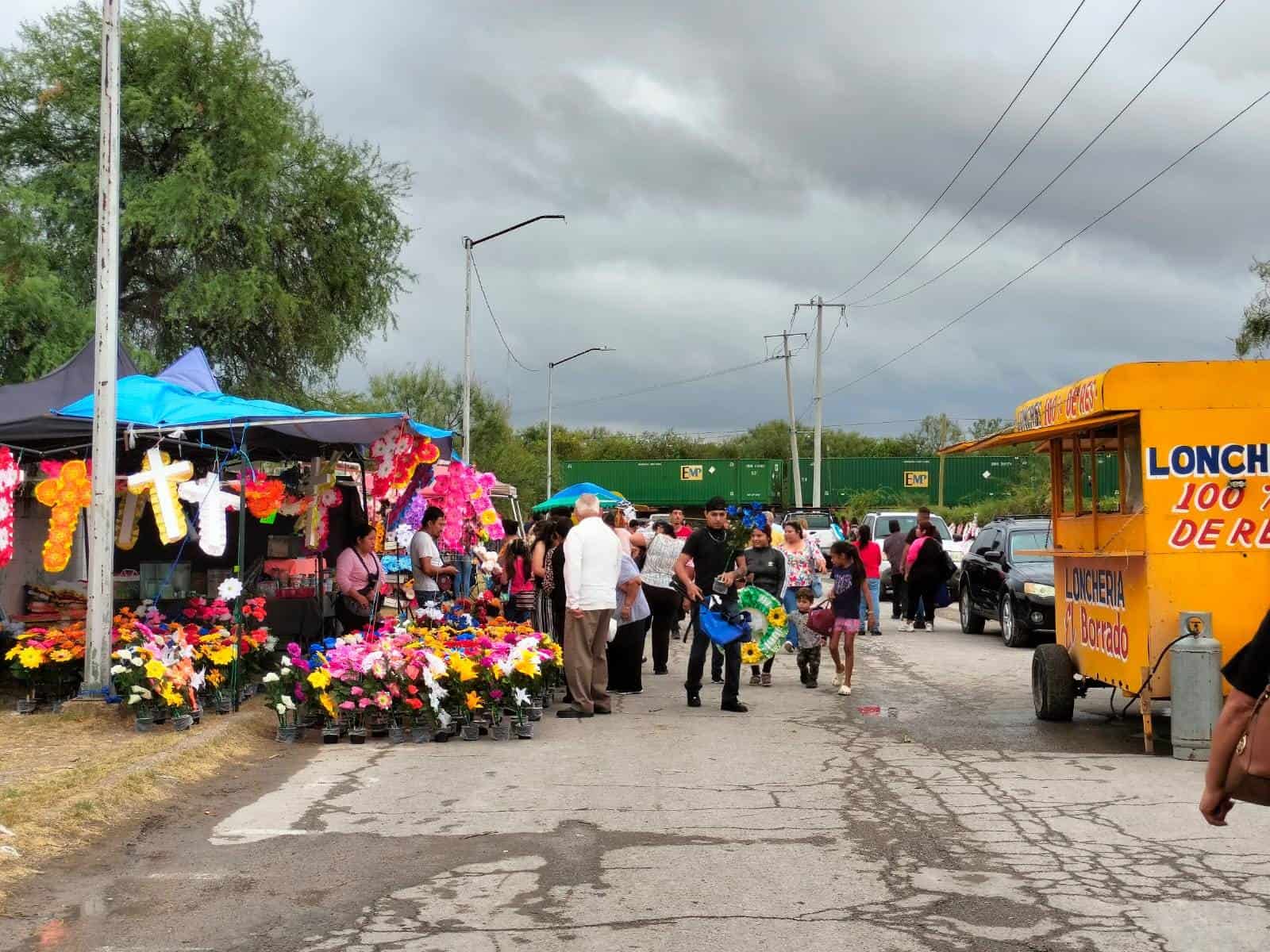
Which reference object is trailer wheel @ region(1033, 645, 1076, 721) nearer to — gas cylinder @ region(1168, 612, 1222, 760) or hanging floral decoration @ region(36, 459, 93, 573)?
gas cylinder @ region(1168, 612, 1222, 760)

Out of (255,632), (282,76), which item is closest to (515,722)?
(255,632)

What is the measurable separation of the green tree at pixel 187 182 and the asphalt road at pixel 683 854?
1929 centimetres

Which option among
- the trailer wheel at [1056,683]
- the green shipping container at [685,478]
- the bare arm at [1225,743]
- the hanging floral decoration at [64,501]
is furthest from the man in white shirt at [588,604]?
the green shipping container at [685,478]

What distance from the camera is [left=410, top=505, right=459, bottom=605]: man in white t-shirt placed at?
1504 cm

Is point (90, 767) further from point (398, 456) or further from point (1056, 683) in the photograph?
point (1056, 683)

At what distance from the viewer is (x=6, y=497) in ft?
38.7

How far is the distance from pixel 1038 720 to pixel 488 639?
15.5 feet

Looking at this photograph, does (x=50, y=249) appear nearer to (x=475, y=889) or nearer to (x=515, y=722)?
(x=515, y=722)

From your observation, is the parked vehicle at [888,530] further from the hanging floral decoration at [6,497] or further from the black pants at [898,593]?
the hanging floral decoration at [6,497]

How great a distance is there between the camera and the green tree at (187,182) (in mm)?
27281

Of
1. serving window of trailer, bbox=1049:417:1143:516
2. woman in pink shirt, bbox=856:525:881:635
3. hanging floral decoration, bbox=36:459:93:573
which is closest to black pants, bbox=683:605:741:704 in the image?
serving window of trailer, bbox=1049:417:1143:516

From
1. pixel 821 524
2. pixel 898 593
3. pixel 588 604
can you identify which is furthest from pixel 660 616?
pixel 821 524

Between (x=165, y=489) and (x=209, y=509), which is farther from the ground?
(x=165, y=489)

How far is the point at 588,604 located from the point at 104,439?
4.23m
